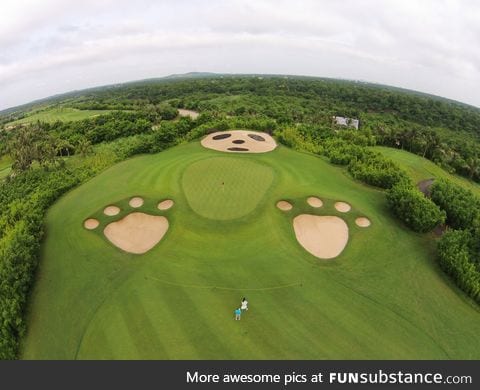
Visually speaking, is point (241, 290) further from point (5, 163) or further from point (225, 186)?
point (5, 163)

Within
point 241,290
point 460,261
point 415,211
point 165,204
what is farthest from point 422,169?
point 241,290

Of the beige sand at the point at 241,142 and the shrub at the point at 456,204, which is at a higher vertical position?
the beige sand at the point at 241,142

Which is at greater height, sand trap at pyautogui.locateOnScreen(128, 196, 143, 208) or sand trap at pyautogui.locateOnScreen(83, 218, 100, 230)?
sand trap at pyautogui.locateOnScreen(128, 196, 143, 208)

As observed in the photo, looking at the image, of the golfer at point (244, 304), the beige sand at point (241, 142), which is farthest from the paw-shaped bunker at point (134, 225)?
the beige sand at point (241, 142)

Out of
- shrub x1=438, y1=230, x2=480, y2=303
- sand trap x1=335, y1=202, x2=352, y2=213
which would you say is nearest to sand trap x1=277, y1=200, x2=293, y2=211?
sand trap x1=335, y1=202, x2=352, y2=213

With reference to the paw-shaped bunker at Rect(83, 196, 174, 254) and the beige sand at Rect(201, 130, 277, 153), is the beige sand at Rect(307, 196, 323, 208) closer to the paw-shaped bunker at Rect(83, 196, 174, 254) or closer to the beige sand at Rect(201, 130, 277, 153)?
the paw-shaped bunker at Rect(83, 196, 174, 254)
